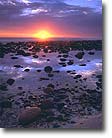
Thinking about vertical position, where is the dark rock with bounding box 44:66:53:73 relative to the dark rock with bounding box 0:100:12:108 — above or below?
above

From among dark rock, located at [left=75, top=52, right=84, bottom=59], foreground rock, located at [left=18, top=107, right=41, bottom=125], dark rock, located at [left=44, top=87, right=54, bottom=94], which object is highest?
dark rock, located at [left=75, top=52, right=84, bottom=59]

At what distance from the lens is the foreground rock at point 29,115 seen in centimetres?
189

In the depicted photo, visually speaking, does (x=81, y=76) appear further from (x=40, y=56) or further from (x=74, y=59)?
(x=40, y=56)

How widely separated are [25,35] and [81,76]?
Answer: 16.8 inches

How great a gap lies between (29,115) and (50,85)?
22cm

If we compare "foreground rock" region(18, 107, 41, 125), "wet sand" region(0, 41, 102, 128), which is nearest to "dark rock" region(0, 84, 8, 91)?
"wet sand" region(0, 41, 102, 128)

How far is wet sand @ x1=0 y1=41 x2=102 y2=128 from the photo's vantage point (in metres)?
1.90

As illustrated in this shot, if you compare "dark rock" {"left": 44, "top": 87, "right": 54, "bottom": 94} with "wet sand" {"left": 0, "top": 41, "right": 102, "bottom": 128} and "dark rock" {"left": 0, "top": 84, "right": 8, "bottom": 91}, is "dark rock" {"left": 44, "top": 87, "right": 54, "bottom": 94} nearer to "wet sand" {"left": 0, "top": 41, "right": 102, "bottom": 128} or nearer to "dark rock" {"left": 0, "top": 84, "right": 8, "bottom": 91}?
"wet sand" {"left": 0, "top": 41, "right": 102, "bottom": 128}

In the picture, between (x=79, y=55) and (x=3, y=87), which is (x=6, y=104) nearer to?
(x=3, y=87)

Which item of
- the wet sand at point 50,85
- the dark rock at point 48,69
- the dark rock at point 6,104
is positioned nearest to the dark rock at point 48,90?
the wet sand at point 50,85

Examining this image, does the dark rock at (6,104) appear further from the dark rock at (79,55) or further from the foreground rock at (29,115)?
the dark rock at (79,55)

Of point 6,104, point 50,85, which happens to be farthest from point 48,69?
point 6,104

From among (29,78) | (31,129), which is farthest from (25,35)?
(31,129)

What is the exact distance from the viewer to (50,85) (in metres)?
1.92
